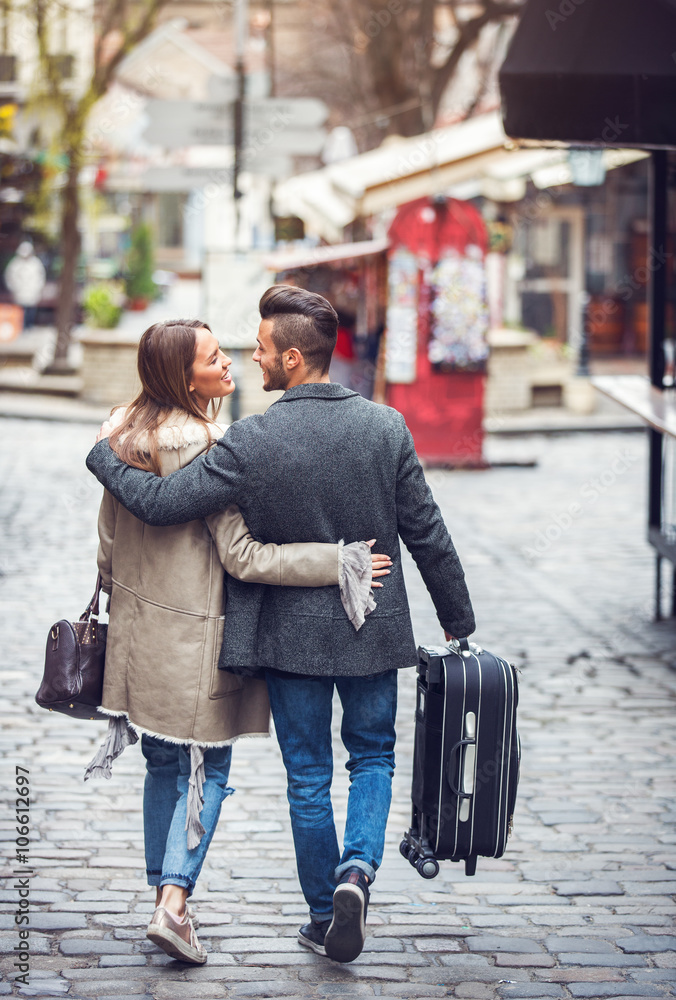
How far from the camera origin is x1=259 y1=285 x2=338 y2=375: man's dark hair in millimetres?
3463

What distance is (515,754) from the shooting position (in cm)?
356

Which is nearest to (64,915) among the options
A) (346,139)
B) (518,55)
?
(518,55)

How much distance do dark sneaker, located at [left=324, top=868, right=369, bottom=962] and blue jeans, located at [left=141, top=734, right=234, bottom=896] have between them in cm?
40

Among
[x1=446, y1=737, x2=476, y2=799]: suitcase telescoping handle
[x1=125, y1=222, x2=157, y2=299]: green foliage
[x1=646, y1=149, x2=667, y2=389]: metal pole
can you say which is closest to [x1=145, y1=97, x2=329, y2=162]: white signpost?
[x1=646, y1=149, x2=667, y2=389]: metal pole

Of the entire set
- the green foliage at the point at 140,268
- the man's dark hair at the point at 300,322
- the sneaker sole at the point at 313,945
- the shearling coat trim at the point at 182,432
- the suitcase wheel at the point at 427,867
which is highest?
the green foliage at the point at 140,268

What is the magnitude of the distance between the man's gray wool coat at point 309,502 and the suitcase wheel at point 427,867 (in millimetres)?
513

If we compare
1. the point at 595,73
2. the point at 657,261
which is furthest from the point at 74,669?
the point at 657,261

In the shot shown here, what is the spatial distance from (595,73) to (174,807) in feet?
12.8

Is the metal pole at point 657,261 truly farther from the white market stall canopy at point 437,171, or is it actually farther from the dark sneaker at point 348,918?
the dark sneaker at point 348,918

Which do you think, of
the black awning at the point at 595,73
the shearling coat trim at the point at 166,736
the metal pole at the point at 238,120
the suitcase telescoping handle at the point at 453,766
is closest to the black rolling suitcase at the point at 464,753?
Result: the suitcase telescoping handle at the point at 453,766

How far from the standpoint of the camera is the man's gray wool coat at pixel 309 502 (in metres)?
3.40

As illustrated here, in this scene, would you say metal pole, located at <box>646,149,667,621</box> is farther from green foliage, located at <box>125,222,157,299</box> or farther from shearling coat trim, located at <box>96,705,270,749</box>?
green foliage, located at <box>125,222,157,299</box>

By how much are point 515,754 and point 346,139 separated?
21.9m

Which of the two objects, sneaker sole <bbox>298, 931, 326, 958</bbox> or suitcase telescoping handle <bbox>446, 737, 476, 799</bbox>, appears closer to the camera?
suitcase telescoping handle <bbox>446, 737, 476, 799</bbox>
